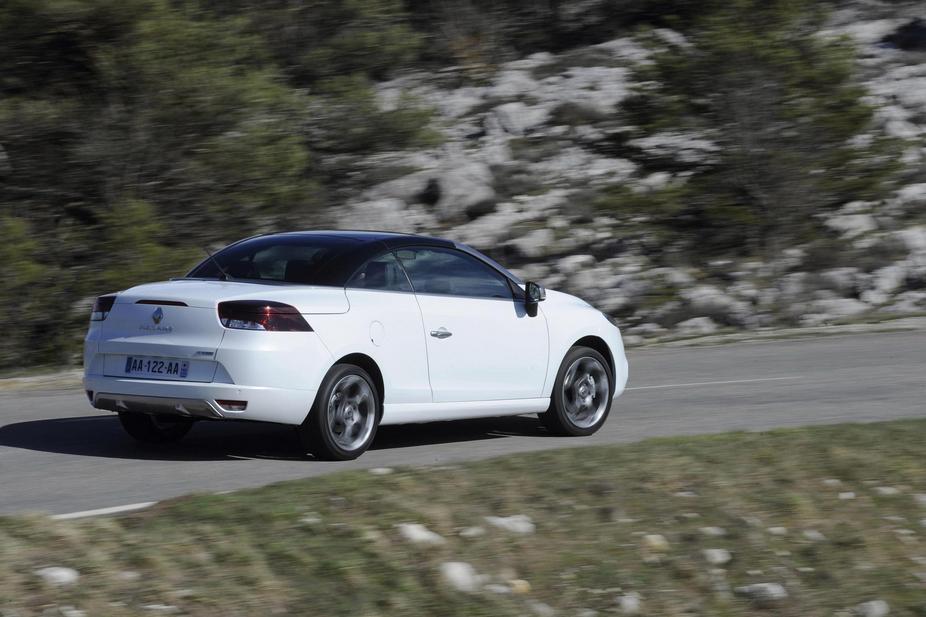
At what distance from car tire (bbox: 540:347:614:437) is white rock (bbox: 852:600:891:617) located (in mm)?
4236

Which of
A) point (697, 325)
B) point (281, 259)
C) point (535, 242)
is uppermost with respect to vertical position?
point (535, 242)

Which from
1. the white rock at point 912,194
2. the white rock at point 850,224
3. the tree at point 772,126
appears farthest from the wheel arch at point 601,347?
the white rock at point 912,194

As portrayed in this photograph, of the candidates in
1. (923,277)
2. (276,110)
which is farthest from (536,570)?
(923,277)

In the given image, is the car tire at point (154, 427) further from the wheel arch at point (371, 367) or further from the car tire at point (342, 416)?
the wheel arch at point (371, 367)

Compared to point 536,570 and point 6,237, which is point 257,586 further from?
point 6,237

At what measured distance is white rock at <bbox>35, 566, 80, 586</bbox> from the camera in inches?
221

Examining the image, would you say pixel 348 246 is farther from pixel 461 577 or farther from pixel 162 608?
pixel 162 608

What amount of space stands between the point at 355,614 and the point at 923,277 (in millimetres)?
21485

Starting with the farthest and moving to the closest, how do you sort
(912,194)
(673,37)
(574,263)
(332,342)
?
(912,194) → (673,37) → (574,263) → (332,342)

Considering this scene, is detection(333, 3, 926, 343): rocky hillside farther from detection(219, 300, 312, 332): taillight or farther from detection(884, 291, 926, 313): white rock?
detection(219, 300, 312, 332): taillight

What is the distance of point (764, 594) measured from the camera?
654 cm

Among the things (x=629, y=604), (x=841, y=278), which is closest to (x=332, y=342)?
(x=629, y=604)

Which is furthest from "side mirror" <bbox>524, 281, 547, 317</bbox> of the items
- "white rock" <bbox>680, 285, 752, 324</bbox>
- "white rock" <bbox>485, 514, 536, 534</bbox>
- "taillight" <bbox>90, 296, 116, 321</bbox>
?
"white rock" <bbox>680, 285, 752, 324</bbox>

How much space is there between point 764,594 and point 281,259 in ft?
13.6
